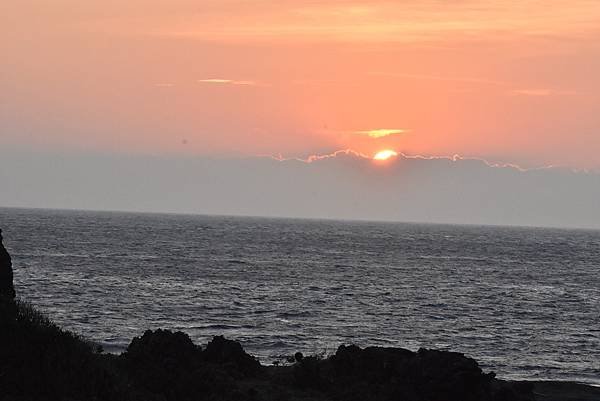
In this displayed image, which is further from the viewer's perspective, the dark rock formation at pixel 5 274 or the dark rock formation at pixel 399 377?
the dark rock formation at pixel 5 274

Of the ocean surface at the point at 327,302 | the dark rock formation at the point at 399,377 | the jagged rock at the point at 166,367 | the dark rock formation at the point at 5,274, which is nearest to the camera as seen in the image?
the jagged rock at the point at 166,367

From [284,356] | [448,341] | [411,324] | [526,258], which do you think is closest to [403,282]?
[411,324]

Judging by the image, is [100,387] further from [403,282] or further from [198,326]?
[403,282]

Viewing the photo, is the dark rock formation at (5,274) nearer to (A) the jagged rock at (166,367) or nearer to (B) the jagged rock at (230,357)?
(A) the jagged rock at (166,367)

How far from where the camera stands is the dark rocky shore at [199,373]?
814 inches

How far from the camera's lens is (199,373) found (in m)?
27.3

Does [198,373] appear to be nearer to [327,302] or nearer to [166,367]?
[166,367]

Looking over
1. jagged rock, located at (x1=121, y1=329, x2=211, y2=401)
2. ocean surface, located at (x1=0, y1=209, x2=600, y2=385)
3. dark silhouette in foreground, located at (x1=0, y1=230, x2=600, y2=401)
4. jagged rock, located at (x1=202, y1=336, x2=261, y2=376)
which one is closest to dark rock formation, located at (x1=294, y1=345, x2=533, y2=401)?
dark silhouette in foreground, located at (x1=0, y1=230, x2=600, y2=401)

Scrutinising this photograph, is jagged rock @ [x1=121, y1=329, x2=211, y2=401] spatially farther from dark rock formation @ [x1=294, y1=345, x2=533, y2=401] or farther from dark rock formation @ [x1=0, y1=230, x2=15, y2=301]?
dark rock formation @ [x1=0, y1=230, x2=15, y2=301]

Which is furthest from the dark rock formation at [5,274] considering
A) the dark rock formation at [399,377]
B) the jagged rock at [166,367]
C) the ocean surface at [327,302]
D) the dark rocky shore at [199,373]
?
the ocean surface at [327,302]

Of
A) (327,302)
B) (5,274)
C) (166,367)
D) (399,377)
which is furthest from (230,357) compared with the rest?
(327,302)

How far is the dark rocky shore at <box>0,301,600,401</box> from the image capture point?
814 inches

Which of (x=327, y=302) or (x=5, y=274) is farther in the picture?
(x=327, y=302)

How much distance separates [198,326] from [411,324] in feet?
48.7
